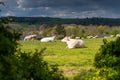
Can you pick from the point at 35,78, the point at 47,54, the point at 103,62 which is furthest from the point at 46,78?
the point at 47,54

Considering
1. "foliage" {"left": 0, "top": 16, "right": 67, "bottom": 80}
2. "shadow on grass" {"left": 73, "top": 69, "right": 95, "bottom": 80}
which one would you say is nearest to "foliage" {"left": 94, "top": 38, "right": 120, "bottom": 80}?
"foliage" {"left": 0, "top": 16, "right": 67, "bottom": 80}

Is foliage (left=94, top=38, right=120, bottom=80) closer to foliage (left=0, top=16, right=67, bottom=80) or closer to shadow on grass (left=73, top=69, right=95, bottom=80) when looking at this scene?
foliage (left=0, top=16, right=67, bottom=80)

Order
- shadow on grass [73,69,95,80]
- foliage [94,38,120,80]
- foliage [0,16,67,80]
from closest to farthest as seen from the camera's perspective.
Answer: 1. foliage [0,16,67,80]
2. foliage [94,38,120,80]
3. shadow on grass [73,69,95,80]

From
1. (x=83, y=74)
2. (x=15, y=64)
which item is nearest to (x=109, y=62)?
(x=15, y=64)

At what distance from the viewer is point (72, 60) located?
5338cm

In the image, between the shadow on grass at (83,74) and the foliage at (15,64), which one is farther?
the shadow on grass at (83,74)

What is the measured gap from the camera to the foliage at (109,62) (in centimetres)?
2197

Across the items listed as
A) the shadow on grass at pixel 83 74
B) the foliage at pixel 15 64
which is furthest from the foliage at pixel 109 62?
the shadow on grass at pixel 83 74

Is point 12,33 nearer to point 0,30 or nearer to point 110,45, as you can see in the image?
point 0,30

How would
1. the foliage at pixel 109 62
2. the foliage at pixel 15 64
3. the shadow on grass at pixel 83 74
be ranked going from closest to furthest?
the foliage at pixel 15 64 < the foliage at pixel 109 62 < the shadow on grass at pixel 83 74

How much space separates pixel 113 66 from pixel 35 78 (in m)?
13.0

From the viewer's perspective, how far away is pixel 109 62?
22.3m

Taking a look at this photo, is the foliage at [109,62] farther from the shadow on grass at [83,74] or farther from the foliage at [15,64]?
the shadow on grass at [83,74]

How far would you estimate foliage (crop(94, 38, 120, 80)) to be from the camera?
22.0 m
